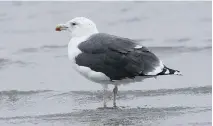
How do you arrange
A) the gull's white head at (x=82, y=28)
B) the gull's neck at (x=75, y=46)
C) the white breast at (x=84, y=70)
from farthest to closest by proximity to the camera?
the gull's white head at (x=82, y=28)
the gull's neck at (x=75, y=46)
the white breast at (x=84, y=70)

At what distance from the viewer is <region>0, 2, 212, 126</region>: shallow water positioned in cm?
891

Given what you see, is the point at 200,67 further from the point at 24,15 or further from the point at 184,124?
the point at 24,15

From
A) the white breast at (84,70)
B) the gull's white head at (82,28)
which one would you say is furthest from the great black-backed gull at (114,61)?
the gull's white head at (82,28)

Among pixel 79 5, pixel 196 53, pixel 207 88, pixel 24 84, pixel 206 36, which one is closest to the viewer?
pixel 207 88

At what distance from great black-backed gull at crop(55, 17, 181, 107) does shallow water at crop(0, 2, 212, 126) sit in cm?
39

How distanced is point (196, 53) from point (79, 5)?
18.3 ft

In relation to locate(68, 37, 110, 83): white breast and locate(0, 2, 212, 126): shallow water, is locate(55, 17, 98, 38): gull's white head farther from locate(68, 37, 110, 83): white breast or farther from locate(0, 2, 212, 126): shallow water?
locate(0, 2, 212, 126): shallow water

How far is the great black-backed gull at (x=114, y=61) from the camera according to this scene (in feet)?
30.1

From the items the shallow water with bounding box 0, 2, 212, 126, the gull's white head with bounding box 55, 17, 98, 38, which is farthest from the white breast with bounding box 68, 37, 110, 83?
the shallow water with bounding box 0, 2, 212, 126

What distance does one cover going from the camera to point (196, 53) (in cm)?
1291

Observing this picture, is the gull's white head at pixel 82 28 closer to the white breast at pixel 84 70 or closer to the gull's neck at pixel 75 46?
the gull's neck at pixel 75 46

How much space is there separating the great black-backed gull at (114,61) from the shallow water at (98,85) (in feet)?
1.29

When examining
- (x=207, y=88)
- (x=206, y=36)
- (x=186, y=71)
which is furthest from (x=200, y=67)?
(x=206, y=36)

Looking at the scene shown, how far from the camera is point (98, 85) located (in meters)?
10.8
